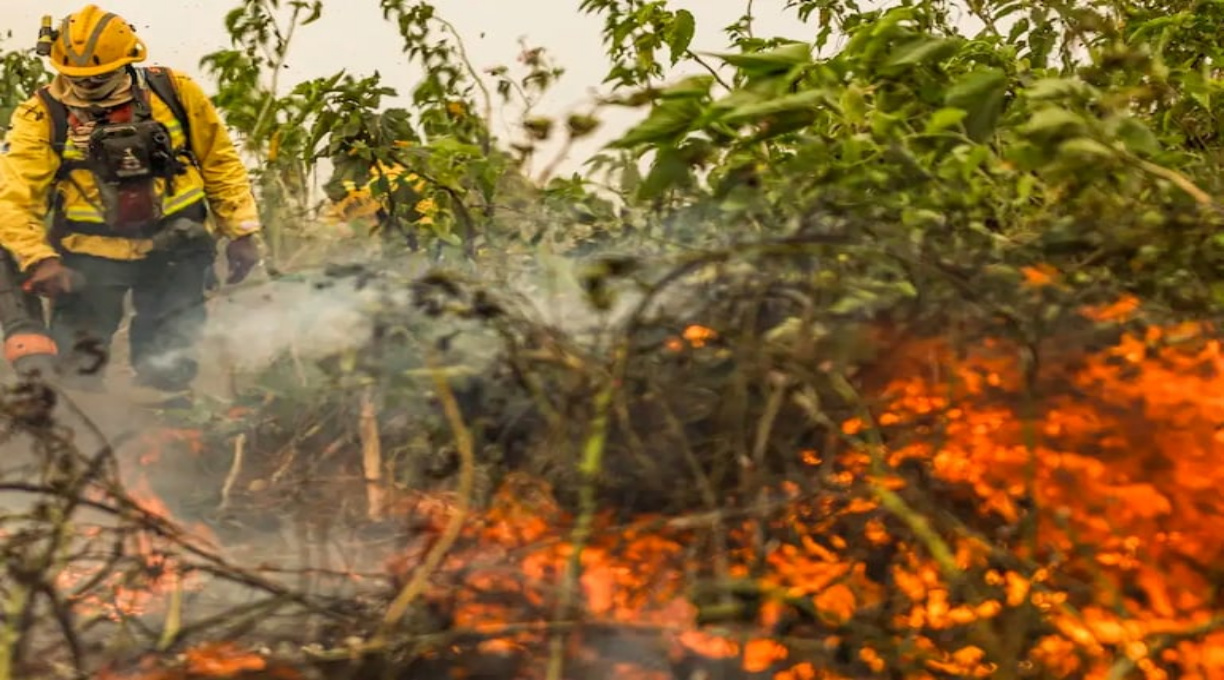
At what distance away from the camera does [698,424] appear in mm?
1637

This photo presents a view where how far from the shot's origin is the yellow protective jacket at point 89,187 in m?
3.00

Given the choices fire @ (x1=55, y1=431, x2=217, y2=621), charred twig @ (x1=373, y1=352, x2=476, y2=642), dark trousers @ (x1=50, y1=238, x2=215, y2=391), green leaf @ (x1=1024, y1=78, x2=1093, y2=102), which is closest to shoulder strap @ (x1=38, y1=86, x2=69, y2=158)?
dark trousers @ (x1=50, y1=238, x2=215, y2=391)

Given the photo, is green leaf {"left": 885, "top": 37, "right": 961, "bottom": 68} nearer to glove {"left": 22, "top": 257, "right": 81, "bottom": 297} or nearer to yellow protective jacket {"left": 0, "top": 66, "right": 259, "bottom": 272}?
yellow protective jacket {"left": 0, "top": 66, "right": 259, "bottom": 272}

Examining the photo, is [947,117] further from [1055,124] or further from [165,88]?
[165,88]

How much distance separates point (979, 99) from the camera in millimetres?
1469

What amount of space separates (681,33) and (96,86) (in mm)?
1462

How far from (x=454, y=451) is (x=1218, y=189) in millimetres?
1091

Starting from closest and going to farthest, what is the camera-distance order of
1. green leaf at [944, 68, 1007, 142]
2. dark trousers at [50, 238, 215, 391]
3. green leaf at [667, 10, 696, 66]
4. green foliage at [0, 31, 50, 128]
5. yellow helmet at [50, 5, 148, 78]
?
green leaf at [944, 68, 1007, 142]
green leaf at [667, 10, 696, 66]
yellow helmet at [50, 5, 148, 78]
dark trousers at [50, 238, 215, 391]
green foliage at [0, 31, 50, 128]

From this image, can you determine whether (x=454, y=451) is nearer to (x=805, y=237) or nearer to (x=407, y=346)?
(x=407, y=346)

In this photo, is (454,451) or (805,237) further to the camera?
(454,451)

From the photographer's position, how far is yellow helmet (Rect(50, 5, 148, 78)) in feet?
9.64

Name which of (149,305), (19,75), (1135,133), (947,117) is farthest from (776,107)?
(19,75)

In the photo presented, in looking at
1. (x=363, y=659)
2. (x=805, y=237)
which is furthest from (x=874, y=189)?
(x=363, y=659)

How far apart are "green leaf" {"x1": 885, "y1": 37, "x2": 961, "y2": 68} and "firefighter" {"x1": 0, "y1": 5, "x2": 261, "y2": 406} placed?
191 centimetres
